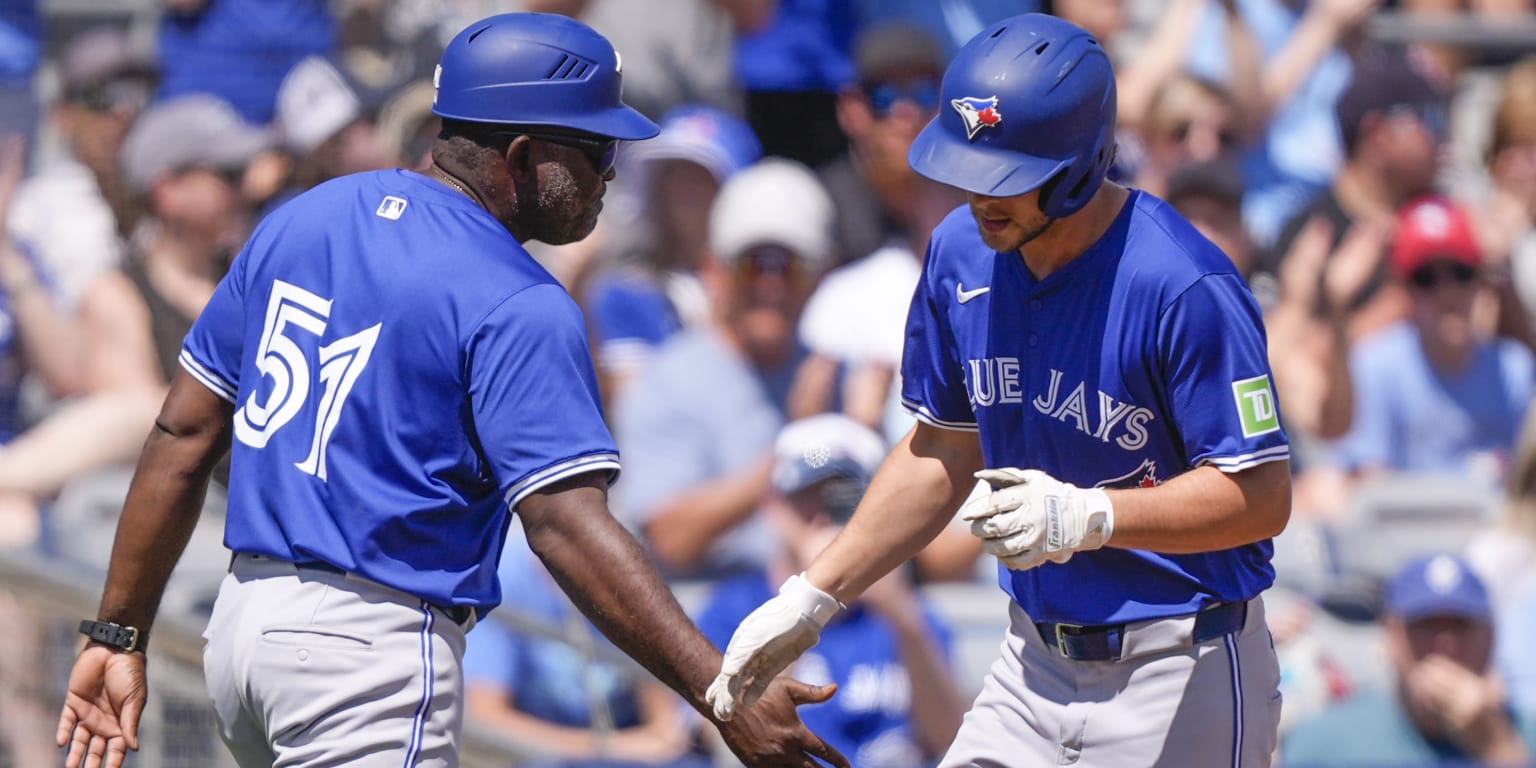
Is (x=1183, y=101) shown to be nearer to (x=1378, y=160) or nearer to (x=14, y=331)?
(x=1378, y=160)

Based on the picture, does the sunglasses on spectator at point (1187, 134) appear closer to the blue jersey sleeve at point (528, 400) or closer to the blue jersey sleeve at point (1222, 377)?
the blue jersey sleeve at point (1222, 377)

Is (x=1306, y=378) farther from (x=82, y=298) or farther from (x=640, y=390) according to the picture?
(x=82, y=298)

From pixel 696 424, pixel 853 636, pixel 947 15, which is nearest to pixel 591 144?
pixel 853 636

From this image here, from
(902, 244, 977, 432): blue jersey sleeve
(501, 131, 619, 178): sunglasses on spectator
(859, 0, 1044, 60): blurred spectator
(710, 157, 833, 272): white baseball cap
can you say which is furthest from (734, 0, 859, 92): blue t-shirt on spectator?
(501, 131, 619, 178): sunglasses on spectator

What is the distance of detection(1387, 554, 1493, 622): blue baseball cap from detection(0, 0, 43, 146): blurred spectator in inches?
202

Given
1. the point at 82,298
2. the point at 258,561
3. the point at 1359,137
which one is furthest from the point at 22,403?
the point at 1359,137

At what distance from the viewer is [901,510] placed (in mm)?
3533

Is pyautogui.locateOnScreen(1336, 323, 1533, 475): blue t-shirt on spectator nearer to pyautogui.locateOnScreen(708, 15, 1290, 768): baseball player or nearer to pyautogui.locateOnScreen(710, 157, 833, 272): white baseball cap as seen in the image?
pyautogui.locateOnScreen(710, 157, 833, 272): white baseball cap

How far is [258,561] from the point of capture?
320cm

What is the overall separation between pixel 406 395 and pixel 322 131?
3769mm

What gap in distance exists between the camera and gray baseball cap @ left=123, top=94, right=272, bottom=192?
631cm

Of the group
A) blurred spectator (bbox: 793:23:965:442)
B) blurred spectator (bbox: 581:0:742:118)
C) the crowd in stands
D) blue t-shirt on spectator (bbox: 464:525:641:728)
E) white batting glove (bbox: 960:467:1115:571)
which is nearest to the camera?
white batting glove (bbox: 960:467:1115:571)

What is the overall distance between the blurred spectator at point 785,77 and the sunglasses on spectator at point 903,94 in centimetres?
54

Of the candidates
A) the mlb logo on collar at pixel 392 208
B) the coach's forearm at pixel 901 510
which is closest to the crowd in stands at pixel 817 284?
the coach's forearm at pixel 901 510
